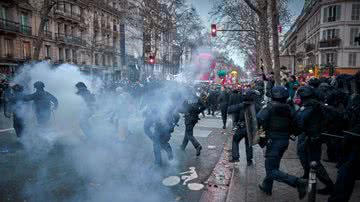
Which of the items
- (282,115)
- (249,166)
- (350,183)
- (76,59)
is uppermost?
(76,59)

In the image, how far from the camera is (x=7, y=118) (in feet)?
44.0

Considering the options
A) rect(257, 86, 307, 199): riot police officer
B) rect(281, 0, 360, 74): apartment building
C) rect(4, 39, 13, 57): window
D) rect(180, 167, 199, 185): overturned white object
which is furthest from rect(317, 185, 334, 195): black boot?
rect(281, 0, 360, 74): apartment building

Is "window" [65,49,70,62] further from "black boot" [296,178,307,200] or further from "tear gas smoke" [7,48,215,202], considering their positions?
"black boot" [296,178,307,200]

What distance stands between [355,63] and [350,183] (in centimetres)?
4220

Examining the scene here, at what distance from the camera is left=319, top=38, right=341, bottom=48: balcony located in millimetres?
40428

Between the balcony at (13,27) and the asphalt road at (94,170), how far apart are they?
76.4 feet

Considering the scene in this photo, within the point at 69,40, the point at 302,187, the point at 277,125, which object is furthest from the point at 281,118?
the point at 69,40

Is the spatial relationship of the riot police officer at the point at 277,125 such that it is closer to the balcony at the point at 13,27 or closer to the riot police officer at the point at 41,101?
the riot police officer at the point at 41,101

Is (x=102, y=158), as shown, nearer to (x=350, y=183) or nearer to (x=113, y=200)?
(x=113, y=200)

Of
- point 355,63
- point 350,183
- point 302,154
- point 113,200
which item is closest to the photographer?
point 350,183

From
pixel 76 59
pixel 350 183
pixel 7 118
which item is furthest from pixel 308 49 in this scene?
pixel 350 183

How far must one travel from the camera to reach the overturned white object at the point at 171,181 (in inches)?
210

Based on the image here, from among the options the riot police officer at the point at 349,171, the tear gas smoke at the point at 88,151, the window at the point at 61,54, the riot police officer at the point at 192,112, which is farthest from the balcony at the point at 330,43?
the riot police officer at the point at 349,171

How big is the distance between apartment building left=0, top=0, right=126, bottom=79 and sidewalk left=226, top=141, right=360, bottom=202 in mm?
19534
